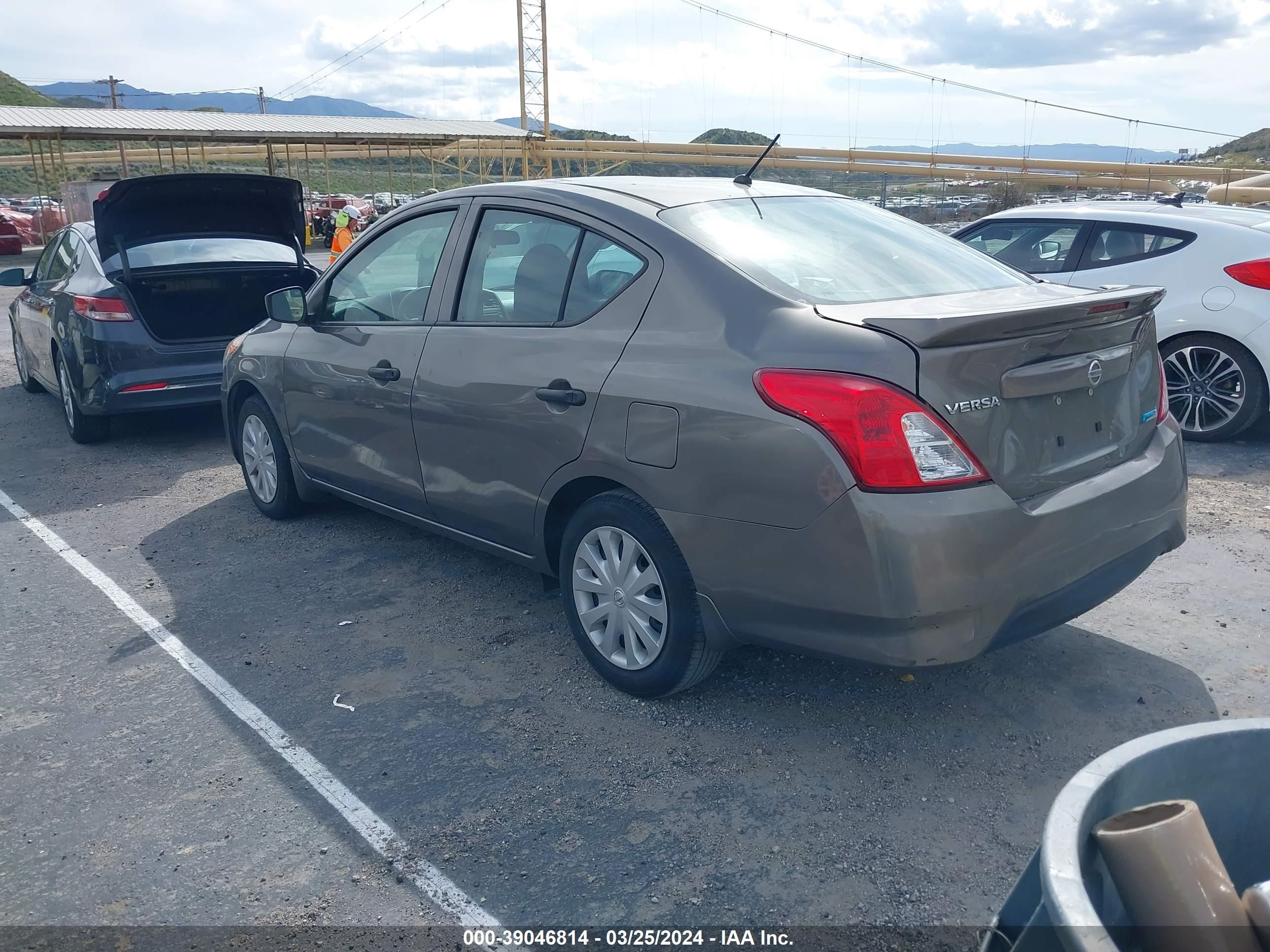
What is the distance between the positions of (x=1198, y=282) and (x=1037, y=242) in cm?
127

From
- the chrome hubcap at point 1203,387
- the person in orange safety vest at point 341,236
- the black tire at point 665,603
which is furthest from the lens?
the person in orange safety vest at point 341,236

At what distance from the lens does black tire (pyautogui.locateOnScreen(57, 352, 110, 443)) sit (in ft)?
25.0

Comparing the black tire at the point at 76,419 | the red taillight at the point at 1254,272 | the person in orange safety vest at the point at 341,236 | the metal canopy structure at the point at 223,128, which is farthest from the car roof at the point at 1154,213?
the metal canopy structure at the point at 223,128

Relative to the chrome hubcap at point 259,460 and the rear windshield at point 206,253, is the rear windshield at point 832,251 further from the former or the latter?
the rear windshield at point 206,253

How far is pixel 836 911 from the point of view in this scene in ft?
8.52

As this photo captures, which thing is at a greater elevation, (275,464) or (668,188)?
(668,188)

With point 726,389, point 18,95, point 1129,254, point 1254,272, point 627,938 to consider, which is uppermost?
point 18,95

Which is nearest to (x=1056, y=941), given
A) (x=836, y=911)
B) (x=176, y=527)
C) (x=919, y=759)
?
(x=836, y=911)

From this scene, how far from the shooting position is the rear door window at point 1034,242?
7742 mm

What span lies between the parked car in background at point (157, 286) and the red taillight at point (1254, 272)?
6.61 m

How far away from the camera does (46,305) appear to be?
26.8 feet

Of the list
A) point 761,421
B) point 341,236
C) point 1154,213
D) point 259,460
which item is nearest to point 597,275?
point 761,421

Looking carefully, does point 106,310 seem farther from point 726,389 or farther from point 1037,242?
point 1037,242

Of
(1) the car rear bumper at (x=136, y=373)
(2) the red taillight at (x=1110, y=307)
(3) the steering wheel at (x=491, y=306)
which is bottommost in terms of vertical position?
(1) the car rear bumper at (x=136, y=373)
